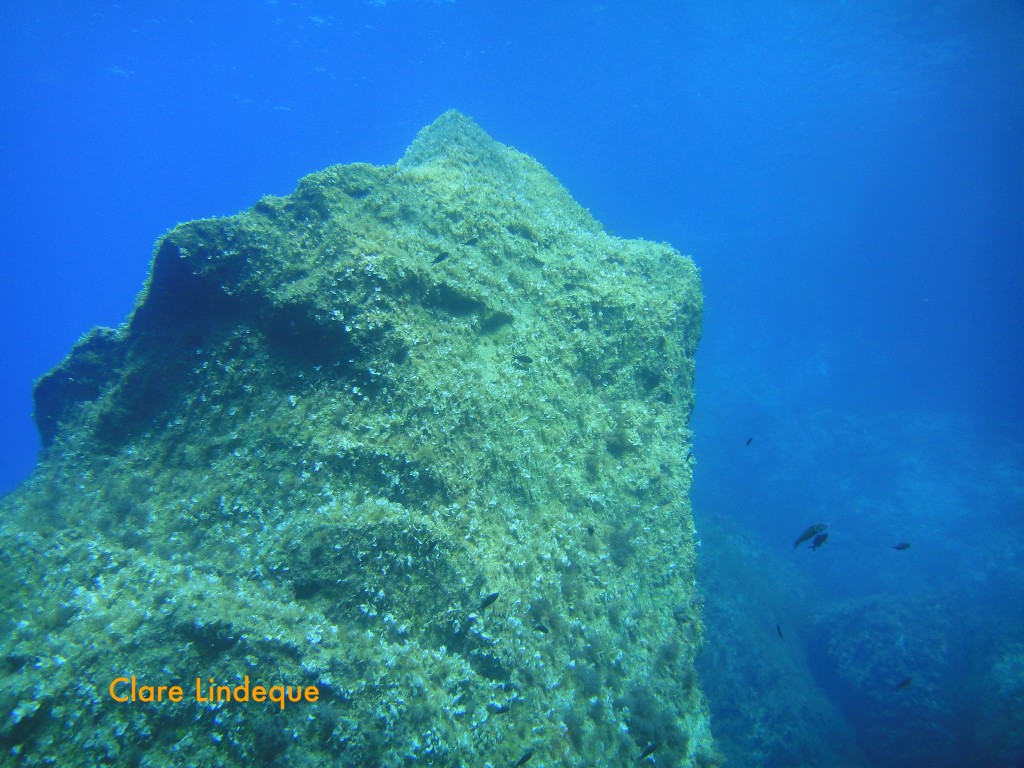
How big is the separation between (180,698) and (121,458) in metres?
2.78

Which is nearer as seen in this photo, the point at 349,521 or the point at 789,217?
the point at 349,521

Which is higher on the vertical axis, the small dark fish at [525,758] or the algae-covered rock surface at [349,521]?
the algae-covered rock surface at [349,521]

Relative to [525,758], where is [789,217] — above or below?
above

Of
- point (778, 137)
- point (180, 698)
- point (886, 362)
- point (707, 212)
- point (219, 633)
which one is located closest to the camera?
point (180, 698)

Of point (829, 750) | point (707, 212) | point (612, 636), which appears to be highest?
point (707, 212)

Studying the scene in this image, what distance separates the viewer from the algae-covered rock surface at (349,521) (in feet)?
10.6

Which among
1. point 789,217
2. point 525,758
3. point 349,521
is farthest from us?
point 789,217

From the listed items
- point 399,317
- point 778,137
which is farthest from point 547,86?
point 399,317

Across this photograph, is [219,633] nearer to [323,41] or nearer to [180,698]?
[180,698]

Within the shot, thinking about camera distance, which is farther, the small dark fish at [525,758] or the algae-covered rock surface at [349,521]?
the small dark fish at [525,758]

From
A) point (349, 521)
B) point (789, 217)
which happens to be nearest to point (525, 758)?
point (349, 521)

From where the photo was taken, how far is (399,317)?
17.2 ft

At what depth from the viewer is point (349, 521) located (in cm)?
416

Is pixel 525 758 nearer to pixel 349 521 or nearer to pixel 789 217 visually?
pixel 349 521
